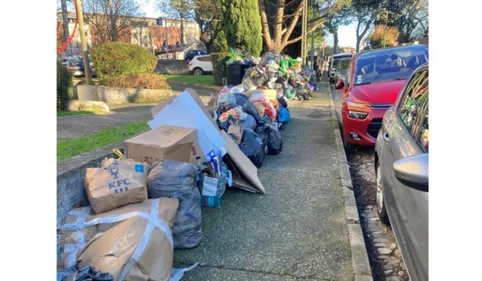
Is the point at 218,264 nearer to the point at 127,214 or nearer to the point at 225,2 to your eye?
the point at 127,214

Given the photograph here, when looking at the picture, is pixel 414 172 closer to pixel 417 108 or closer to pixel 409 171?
pixel 409 171

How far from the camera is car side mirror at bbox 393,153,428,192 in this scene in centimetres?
172

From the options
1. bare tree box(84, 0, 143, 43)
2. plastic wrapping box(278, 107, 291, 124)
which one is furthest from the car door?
bare tree box(84, 0, 143, 43)

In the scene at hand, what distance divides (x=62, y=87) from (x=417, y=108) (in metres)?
9.98

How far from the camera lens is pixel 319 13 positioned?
25922mm

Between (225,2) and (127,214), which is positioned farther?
(225,2)

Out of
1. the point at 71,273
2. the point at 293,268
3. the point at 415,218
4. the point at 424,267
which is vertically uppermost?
the point at 415,218

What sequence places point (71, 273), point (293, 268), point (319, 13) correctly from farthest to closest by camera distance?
point (319, 13), point (293, 268), point (71, 273)

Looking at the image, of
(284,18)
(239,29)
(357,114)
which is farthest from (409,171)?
(284,18)

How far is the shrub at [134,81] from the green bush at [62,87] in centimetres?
331

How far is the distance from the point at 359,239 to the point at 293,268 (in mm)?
789
